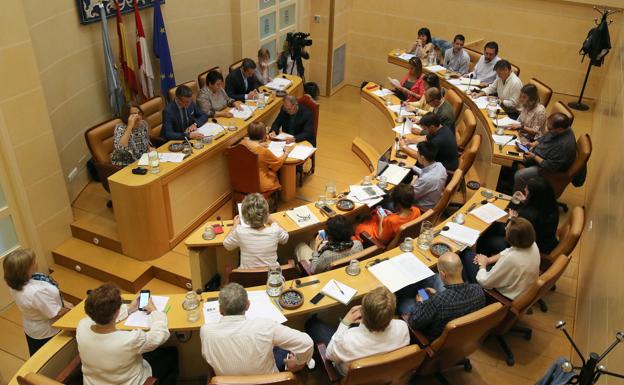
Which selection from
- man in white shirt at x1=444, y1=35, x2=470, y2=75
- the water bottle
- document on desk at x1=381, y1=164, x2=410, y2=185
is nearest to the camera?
the water bottle

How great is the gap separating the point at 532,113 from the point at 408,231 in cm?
312

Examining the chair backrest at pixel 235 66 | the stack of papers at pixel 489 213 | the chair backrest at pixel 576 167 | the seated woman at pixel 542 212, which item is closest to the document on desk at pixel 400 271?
the stack of papers at pixel 489 213

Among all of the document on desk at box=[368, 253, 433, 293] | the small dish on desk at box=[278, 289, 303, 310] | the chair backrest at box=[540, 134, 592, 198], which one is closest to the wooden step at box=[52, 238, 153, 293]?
the small dish on desk at box=[278, 289, 303, 310]

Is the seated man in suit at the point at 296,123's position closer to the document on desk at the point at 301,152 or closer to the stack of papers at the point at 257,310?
the document on desk at the point at 301,152

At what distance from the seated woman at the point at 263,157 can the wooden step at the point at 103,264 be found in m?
1.62

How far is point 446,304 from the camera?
3.44 metres

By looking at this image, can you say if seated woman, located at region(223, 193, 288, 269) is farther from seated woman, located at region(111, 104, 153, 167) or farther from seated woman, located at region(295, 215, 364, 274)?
seated woman, located at region(111, 104, 153, 167)


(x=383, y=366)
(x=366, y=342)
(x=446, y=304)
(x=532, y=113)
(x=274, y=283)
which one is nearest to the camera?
(x=383, y=366)

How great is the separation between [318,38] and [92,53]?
4.83 m

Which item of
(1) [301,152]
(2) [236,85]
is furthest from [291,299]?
(2) [236,85]

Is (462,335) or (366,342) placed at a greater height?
(366,342)

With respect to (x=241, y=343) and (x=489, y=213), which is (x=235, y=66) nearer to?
(x=489, y=213)

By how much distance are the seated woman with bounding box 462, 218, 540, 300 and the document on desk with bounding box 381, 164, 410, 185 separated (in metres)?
1.70

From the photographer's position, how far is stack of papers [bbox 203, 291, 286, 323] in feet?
11.6
